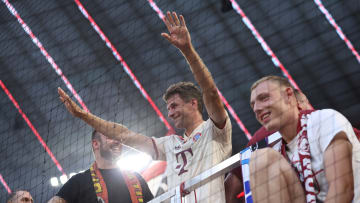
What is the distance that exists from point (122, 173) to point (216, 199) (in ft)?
2.08

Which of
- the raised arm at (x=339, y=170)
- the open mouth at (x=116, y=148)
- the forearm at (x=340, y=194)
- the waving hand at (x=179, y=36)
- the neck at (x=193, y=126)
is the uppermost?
the waving hand at (x=179, y=36)

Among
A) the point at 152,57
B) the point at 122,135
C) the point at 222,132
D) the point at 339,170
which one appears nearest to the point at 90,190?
the point at 122,135

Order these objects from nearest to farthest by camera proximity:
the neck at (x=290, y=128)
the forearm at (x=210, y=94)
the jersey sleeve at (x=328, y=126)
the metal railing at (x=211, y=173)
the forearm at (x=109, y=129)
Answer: the jersey sleeve at (x=328, y=126)
the neck at (x=290, y=128)
the metal railing at (x=211, y=173)
the forearm at (x=210, y=94)
the forearm at (x=109, y=129)

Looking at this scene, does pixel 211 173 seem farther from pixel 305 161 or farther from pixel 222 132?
pixel 305 161

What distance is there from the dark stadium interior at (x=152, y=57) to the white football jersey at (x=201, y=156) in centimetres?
312

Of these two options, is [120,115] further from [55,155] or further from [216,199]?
[216,199]

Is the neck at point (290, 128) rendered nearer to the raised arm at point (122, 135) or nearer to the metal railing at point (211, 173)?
the metal railing at point (211, 173)

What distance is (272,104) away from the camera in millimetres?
1547

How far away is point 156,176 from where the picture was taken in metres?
5.44

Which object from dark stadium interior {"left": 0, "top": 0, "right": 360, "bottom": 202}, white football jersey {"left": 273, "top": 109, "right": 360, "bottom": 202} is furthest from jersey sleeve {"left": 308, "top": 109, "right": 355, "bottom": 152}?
dark stadium interior {"left": 0, "top": 0, "right": 360, "bottom": 202}

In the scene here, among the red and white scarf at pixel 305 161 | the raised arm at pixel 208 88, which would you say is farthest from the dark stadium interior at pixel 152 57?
the red and white scarf at pixel 305 161

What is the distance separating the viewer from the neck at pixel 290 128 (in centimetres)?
151

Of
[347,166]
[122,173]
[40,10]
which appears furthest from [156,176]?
[347,166]

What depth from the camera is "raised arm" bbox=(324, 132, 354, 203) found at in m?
1.22
